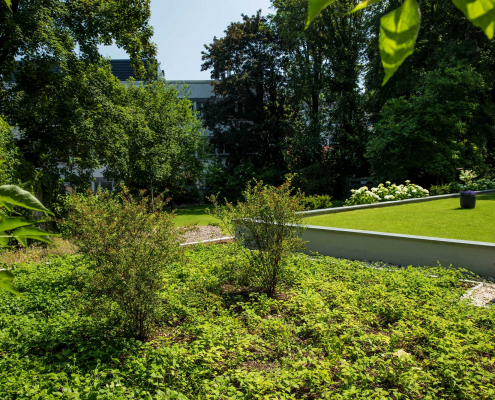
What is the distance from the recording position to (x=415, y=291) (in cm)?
575

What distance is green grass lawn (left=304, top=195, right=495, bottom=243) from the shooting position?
878 cm

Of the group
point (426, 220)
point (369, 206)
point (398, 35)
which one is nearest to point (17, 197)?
point (398, 35)

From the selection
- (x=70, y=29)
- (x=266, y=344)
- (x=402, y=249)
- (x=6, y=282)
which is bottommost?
(x=266, y=344)

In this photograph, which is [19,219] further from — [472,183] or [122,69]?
[122,69]

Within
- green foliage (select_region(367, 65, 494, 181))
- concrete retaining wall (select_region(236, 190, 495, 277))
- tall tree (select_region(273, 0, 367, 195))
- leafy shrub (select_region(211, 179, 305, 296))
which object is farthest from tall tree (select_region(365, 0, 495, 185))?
leafy shrub (select_region(211, 179, 305, 296))

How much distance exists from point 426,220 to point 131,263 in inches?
356

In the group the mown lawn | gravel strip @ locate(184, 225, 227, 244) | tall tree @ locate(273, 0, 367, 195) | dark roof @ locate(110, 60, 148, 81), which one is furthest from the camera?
dark roof @ locate(110, 60, 148, 81)

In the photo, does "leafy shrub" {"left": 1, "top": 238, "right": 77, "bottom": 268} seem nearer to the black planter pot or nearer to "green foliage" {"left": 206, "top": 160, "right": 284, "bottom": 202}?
the black planter pot

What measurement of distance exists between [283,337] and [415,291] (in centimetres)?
264

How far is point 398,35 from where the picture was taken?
18.2 inches

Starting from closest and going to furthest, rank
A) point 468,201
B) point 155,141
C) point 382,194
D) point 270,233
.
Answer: point 270,233
point 468,201
point 382,194
point 155,141

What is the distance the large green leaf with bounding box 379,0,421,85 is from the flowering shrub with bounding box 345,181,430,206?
49.1 ft

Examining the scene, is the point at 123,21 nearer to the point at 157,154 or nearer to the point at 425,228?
the point at 157,154

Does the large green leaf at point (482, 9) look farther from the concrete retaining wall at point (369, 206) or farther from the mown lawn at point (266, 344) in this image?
the concrete retaining wall at point (369, 206)
